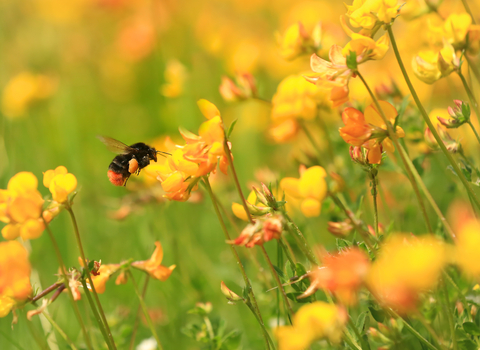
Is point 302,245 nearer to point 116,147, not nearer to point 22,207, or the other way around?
point 22,207

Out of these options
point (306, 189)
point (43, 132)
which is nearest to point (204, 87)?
point (43, 132)

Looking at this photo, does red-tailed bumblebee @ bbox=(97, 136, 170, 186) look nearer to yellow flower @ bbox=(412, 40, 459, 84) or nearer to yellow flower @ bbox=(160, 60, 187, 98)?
yellow flower @ bbox=(160, 60, 187, 98)

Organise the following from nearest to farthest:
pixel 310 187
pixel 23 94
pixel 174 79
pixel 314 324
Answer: pixel 314 324 → pixel 310 187 → pixel 174 79 → pixel 23 94

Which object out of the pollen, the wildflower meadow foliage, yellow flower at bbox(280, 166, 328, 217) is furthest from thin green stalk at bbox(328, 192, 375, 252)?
the pollen

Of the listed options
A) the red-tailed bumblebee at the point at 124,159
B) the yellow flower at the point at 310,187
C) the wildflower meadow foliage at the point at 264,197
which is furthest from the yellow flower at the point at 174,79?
the yellow flower at the point at 310,187

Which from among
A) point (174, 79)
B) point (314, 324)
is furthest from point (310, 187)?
point (174, 79)

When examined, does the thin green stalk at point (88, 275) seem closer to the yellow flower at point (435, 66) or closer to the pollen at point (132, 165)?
the pollen at point (132, 165)

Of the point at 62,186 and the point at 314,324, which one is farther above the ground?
the point at 62,186
